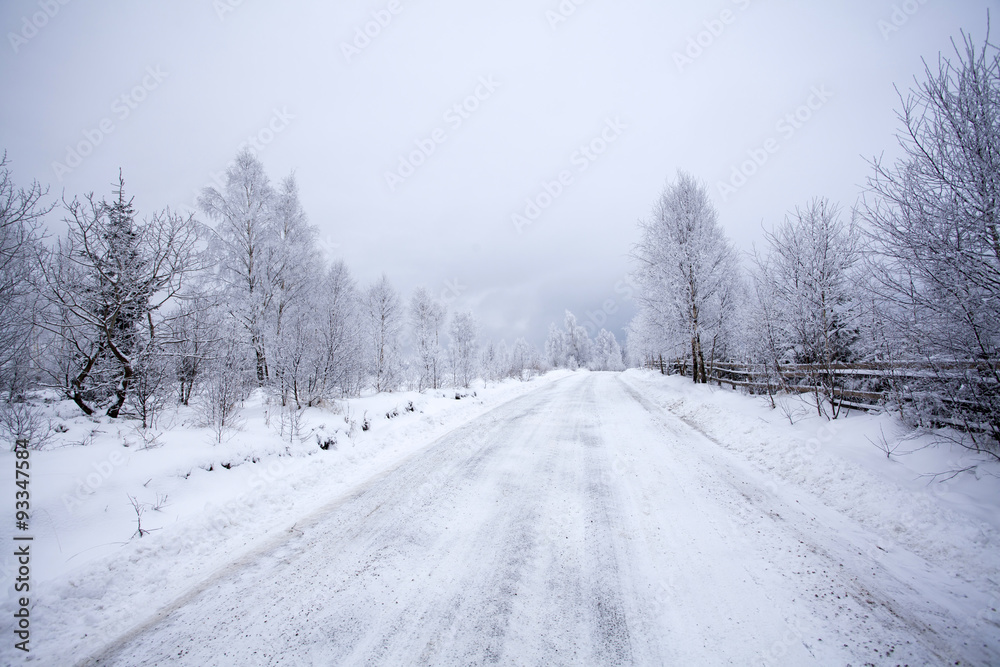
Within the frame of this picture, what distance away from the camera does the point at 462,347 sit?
94.1 ft

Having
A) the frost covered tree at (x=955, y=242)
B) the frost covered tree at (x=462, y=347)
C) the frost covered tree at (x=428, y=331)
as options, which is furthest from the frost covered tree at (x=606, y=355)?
the frost covered tree at (x=955, y=242)

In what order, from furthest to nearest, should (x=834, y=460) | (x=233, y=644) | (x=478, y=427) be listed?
1. (x=478, y=427)
2. (x=834, y=460)
3. (x=233, y=644)

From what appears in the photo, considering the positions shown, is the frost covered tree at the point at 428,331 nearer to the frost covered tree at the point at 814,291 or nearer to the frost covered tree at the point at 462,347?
the frost covered tree at the point at 462,347

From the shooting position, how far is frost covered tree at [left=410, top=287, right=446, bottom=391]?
82.3 feet

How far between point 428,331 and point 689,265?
19.0 meters

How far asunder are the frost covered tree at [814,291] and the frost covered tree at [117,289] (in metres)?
14.8

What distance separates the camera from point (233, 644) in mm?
2654

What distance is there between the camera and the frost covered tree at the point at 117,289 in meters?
6.47

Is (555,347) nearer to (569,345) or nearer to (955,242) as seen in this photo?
(569,345)

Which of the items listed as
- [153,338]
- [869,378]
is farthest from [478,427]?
[869,378]

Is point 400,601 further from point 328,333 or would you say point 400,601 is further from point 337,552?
point 328,333

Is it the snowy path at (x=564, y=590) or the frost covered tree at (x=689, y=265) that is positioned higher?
the frost covered tree at (x=689, y=265)

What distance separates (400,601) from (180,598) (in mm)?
2258

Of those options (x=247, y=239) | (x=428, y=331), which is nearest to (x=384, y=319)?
(x=428, y=331)
